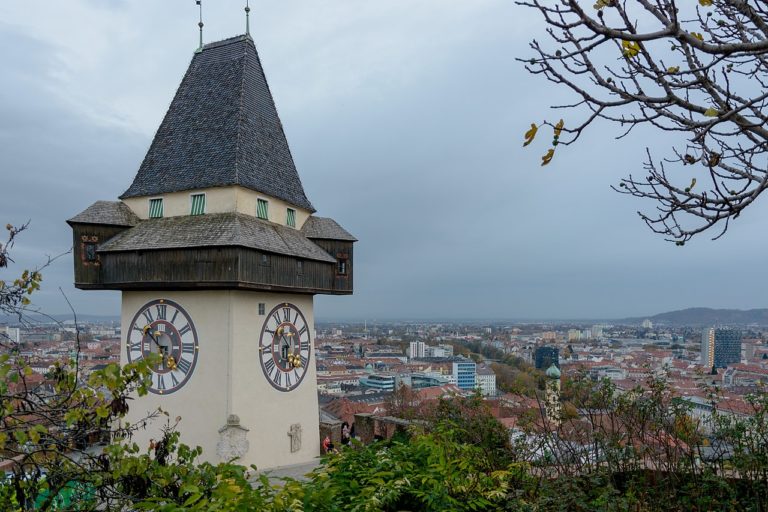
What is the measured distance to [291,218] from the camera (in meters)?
9.30

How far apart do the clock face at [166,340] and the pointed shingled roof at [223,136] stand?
1.89 metres

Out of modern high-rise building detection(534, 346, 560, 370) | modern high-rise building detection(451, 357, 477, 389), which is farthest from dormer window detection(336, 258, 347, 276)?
modern high-rise building detection(451, 357, 477, 389)

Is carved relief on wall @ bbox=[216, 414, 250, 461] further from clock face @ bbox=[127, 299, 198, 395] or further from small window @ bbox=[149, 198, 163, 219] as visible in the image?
small window @ bbox=[149, 198, 163, 219]

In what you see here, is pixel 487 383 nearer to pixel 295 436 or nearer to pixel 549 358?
pixel 549 358

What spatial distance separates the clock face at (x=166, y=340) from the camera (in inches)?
308

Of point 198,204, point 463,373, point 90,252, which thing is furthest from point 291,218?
point 463,373

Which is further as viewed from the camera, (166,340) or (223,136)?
(223,136)

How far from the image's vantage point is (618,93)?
2.56 meters

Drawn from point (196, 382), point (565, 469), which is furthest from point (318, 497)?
point (196, 382)

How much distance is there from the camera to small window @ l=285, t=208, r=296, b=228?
9.20 meters

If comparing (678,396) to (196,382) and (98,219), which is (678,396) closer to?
(196,382)

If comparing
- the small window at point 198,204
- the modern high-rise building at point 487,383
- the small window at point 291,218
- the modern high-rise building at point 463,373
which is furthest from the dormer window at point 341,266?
the modern high-rise building at point 463,373

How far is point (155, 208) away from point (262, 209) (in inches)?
66.9

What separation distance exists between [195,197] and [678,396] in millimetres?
6845
